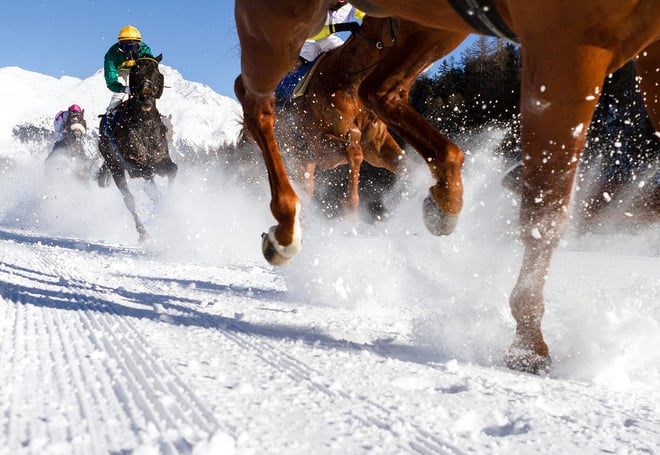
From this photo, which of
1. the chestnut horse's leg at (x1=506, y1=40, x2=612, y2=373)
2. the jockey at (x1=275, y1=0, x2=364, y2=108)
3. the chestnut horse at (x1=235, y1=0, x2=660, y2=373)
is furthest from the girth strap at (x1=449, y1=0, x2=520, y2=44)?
the jockey at (x1=275, y1=0, x2=364, y2=108)

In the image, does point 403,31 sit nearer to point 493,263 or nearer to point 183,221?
point 493,263

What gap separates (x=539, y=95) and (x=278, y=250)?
1537 mm

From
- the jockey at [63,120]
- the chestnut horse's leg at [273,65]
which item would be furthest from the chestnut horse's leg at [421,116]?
the jockey at [63,120]

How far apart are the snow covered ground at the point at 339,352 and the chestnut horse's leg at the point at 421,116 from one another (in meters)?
0.54

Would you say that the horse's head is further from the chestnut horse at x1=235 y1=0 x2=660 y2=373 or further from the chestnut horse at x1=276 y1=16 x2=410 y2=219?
the chestnut horse at x1=235 y1=0 x2=660 y2=373

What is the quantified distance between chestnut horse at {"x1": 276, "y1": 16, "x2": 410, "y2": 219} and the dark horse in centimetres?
333

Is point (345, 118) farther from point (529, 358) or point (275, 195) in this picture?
point (529, 358)

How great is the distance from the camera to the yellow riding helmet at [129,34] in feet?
27.6

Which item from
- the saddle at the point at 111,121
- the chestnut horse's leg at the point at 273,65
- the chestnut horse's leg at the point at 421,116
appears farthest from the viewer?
the saddle at the point at 111,121

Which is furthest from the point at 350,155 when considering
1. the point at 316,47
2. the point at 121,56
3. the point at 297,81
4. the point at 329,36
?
the point at 121,56

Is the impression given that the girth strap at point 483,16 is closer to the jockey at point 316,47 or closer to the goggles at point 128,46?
the jockey at point 316,47

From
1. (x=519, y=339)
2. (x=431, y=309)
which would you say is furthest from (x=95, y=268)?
(x=519, y=339)

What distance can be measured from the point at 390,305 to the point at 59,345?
1930mm

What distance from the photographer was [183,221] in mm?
7504
